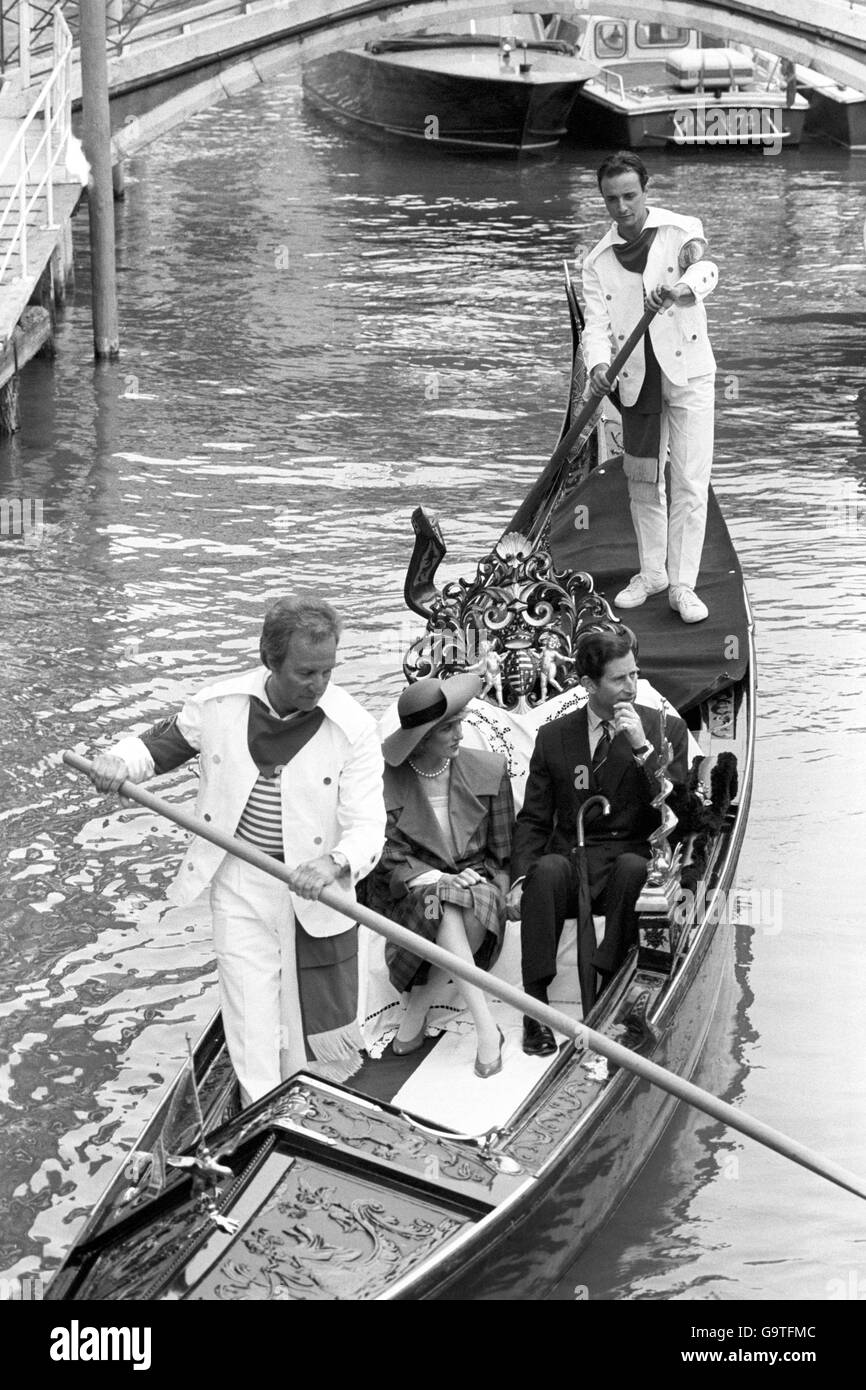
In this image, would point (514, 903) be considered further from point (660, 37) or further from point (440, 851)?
point (660, 37)

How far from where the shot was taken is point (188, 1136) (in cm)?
389

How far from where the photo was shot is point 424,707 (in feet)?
15.1

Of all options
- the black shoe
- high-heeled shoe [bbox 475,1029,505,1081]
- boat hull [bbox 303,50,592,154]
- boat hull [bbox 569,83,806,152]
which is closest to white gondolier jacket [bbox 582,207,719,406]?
the black shoe

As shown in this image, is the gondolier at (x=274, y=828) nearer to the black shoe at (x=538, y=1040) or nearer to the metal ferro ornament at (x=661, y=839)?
the black shoe at (x=538, y=1040)

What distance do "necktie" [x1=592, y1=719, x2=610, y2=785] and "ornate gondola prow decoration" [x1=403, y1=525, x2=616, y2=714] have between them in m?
0.57

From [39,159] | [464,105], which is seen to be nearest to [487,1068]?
[39,159]

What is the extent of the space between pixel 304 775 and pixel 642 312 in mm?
2813

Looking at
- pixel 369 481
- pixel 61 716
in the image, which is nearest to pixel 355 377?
pixel 369 481

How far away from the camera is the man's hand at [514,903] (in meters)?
4.79

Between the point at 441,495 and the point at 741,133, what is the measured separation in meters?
9.90

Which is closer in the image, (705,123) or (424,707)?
(424,707)

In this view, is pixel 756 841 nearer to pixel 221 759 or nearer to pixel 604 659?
pixel 604 659

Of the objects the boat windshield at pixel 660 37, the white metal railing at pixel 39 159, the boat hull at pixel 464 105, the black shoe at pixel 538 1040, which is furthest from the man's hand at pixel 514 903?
the boat windshield at pixel 660 37

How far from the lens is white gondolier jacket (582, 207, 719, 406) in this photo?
245 inches
